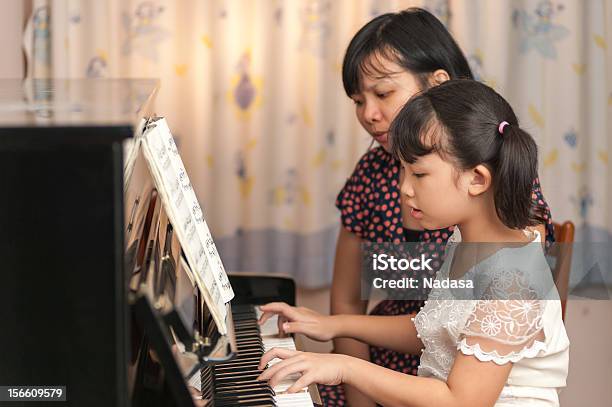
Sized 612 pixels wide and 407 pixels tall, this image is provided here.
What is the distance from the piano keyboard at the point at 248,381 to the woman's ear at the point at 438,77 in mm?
676

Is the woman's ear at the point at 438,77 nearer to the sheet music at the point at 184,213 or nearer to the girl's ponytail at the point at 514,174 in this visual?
the girl's ponytail at the point at 514,174

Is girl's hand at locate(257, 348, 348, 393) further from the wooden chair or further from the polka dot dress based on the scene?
the wooden chair

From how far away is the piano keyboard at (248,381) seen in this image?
4.65 ft

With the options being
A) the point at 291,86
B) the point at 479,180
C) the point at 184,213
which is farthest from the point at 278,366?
the point at 291,86

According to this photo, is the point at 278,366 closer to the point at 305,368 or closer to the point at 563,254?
the point at 305,368

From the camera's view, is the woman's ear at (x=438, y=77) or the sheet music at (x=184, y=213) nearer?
the sheet music at (x=184, y=213)

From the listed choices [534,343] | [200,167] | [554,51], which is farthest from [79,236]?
[554,51]

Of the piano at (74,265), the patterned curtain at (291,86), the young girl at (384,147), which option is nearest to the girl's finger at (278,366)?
the piano at (74,265)

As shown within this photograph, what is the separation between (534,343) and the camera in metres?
1.49

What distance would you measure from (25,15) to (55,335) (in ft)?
6.70

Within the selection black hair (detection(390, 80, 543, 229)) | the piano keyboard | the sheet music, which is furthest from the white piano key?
black hair (detection(390, 80, 543, 229))

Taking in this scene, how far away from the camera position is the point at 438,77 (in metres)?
1.99

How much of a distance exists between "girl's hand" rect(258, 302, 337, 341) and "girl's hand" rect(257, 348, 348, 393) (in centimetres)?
31

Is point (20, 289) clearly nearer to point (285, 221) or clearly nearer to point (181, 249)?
point (181, 249)
